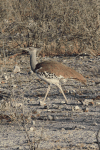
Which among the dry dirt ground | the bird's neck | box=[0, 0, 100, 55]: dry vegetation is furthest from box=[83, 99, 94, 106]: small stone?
box=[0, 0, 100, 55]: dry vegetation

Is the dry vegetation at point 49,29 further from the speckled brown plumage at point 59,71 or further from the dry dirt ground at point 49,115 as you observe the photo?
the speckled brown plumage at point 59,71

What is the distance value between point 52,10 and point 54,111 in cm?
433

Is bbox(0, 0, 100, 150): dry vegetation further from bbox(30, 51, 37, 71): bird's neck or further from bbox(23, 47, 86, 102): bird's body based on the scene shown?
bbox(23, 47, 86, 102): bird's body

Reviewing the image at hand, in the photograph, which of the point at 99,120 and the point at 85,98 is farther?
the point at 85,98

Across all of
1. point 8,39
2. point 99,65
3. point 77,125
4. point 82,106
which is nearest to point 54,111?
point 82,106

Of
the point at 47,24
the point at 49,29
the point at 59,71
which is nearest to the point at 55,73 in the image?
the point at 59,71

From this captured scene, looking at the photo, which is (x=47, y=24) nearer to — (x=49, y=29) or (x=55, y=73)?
(x=49, y=29)

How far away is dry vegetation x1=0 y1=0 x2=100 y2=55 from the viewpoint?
834 centimetres

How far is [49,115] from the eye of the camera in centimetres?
452

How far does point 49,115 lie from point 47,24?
14.5 ft

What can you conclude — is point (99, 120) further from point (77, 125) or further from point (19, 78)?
point (19, 78)

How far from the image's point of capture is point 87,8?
8109 millimetres

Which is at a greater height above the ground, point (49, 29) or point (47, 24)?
point (47, 24)

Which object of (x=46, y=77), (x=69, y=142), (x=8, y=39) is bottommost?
(x=8, y=39)
